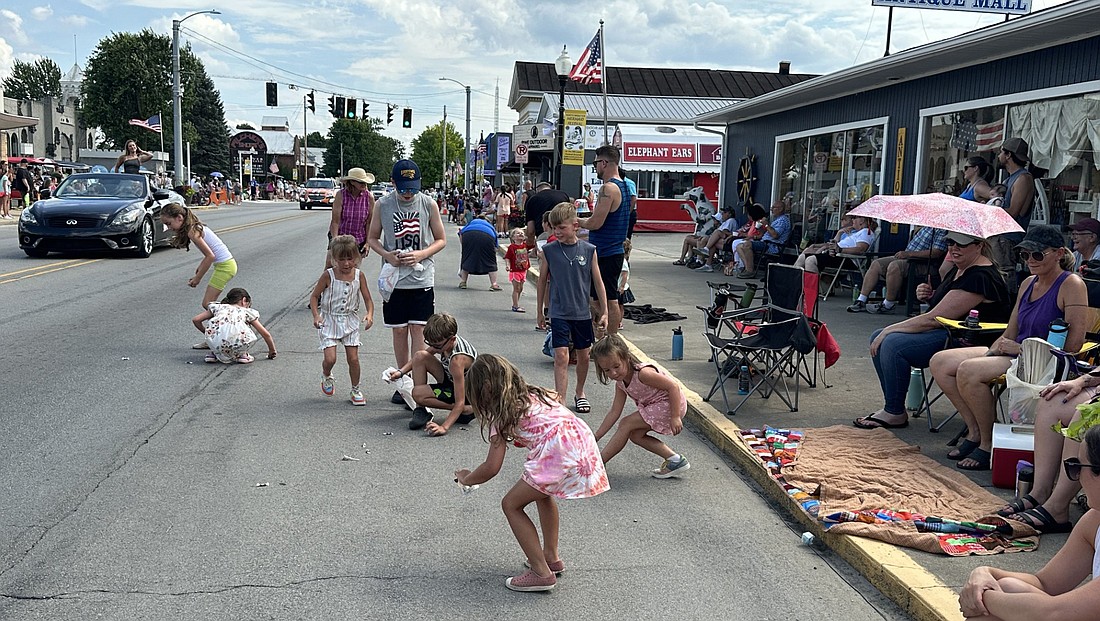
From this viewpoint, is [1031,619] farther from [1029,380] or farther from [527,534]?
[1029,380]

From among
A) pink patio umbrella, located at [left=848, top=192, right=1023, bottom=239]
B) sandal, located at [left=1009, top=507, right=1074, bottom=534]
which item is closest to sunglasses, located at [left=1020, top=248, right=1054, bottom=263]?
pink patio umbrella, located at [left=848, top=192, right=1023, bottom=239]

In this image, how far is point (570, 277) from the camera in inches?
281

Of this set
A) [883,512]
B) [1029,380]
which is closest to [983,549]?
[883,512]

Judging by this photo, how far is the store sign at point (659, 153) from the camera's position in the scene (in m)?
32.6

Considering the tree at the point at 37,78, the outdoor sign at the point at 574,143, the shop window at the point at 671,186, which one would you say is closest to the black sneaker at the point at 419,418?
the outdoor sign at the point at 574,143

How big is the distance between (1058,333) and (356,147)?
446 feet

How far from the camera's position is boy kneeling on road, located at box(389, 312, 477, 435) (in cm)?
616

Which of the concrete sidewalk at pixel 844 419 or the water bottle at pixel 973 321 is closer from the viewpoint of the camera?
the concrete sidewalk at pixel 844 419

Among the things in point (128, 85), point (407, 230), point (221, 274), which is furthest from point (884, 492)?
point (128, 85)

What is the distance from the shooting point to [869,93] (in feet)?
49.9

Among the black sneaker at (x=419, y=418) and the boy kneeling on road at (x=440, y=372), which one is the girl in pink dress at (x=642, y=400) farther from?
the black sneaker at (x=419, y=418)

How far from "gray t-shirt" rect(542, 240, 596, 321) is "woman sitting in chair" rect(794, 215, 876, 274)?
25.3 ft

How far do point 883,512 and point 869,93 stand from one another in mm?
11806

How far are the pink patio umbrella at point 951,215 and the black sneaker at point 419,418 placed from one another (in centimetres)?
366
